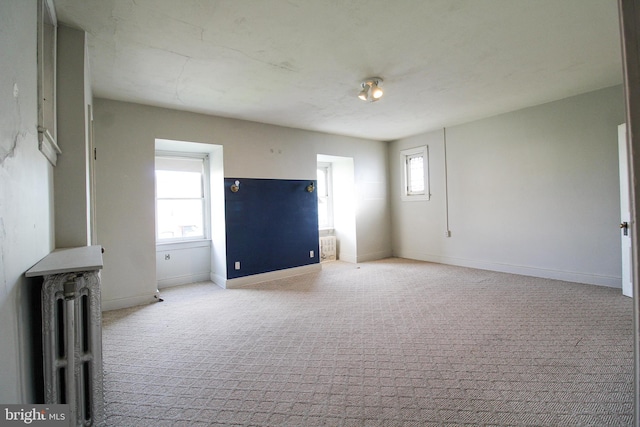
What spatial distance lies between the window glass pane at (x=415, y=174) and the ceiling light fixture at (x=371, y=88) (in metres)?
3.15

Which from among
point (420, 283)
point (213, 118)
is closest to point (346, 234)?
point (420, 283)

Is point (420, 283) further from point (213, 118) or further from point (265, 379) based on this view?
point (213, 118)

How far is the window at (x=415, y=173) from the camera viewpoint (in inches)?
243

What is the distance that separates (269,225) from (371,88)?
273cm

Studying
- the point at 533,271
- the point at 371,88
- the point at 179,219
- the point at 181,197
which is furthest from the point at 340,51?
the point at 533,271

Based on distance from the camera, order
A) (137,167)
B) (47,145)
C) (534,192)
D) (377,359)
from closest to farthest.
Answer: (47,145), (377,359), (137,167), (534,192)

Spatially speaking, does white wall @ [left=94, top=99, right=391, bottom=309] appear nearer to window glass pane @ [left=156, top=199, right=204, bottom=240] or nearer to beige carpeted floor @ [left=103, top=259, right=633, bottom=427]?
beige carpeted floor @ [left=103, top=259, right=633, bottom=427]

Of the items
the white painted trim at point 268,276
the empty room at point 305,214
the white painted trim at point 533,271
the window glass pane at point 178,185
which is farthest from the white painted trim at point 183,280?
the white painted trim at point 533,271

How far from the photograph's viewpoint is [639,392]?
0.92 m

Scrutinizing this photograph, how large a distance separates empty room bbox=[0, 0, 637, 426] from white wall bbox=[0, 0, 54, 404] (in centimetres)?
2

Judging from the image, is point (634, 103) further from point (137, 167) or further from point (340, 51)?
point (137, 167)

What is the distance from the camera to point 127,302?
377 centimetres

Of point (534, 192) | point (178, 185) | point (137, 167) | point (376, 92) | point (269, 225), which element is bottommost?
point (269, 225)

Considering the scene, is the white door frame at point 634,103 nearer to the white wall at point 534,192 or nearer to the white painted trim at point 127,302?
the white wall at point 534,192
